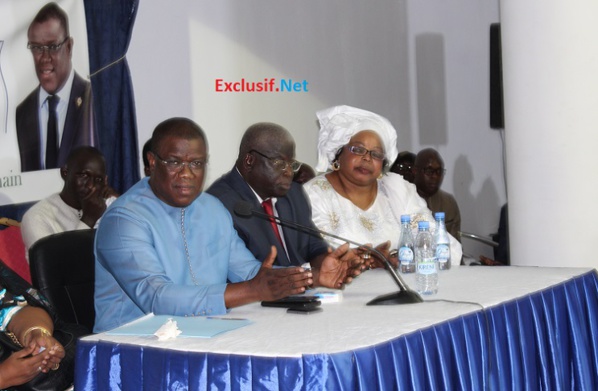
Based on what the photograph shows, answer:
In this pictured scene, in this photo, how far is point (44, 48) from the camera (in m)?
5.19

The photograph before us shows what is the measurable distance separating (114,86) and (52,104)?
0.48m

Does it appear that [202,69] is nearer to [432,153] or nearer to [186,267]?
[432,153]

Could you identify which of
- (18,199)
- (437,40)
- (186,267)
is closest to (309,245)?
(186,267)

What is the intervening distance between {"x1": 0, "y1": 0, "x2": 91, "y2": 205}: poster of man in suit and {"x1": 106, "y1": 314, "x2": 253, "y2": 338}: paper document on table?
2607 mm

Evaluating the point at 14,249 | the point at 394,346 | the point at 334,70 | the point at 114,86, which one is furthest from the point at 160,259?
the point at 334,70

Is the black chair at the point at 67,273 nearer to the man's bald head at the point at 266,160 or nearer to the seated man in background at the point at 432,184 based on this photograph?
the man's bald head at the point at 266,160

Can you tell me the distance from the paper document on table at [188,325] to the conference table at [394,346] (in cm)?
3

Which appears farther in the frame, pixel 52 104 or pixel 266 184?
pixel 52 104

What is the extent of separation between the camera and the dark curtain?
550cm

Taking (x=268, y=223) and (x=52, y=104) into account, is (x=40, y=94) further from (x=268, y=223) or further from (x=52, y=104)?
(x=268, y=223)

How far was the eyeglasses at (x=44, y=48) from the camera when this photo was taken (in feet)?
16.8

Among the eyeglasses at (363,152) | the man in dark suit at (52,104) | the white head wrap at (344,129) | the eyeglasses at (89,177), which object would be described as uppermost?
the man in dark suit at (52,104)

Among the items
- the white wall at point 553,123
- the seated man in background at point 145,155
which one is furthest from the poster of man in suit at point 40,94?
the white wall at point 553,123

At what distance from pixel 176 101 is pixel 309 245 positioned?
236cm
